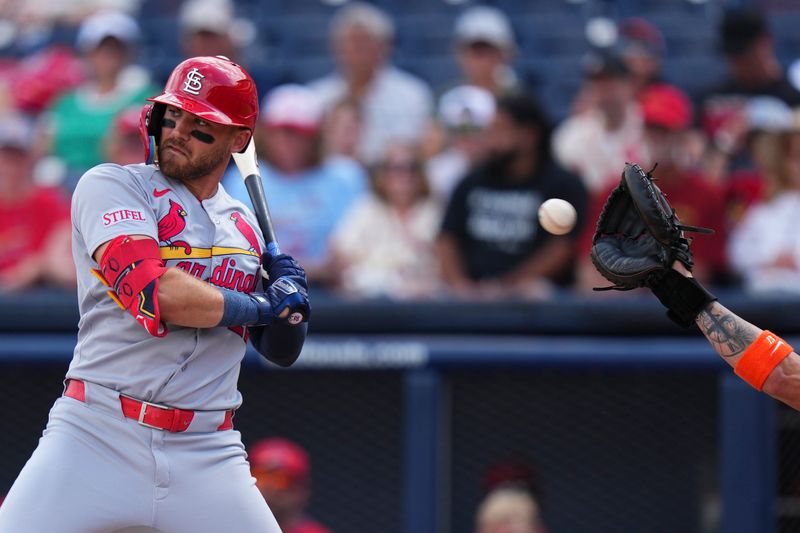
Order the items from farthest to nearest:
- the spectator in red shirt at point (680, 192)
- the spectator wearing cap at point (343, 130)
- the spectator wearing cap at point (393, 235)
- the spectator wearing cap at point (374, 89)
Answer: the spectator wearing cap at point (374, 89)
the spectator wearing cap at point (343, 130)
the spectator wearing cap at point (393, 235)
the spectator in red shirt at point (680, 192)

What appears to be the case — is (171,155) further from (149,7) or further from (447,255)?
(149,7)

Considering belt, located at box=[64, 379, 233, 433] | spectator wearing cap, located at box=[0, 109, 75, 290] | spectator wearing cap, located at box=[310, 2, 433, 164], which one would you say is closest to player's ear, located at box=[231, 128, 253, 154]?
belt, located at box=[64, 379, 233, 433]

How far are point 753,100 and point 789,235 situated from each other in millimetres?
1199

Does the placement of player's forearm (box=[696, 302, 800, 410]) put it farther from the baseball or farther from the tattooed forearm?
the baseball

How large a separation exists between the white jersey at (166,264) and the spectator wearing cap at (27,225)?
2.85m

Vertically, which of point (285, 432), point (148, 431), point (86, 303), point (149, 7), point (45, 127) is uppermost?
point (149, 7)

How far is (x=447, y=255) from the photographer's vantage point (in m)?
5.84

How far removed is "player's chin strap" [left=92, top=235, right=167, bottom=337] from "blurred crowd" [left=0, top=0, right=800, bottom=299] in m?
2.64

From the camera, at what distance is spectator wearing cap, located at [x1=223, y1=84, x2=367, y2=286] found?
6082 millimetres

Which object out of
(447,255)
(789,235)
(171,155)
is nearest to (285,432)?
(447,255)

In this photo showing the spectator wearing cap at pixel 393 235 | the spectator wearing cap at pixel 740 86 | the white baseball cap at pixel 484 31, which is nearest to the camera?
the spectator wearing cap at pixel 393 235

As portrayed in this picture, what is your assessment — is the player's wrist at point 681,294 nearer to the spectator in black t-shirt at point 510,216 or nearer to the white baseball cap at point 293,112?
the spectator in black t-shirt at point 510,216

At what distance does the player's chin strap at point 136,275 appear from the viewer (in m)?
2.99

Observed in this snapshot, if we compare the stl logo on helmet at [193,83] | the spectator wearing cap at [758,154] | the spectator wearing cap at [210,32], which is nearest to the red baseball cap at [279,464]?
the spectator wearing cap at [758,154]
